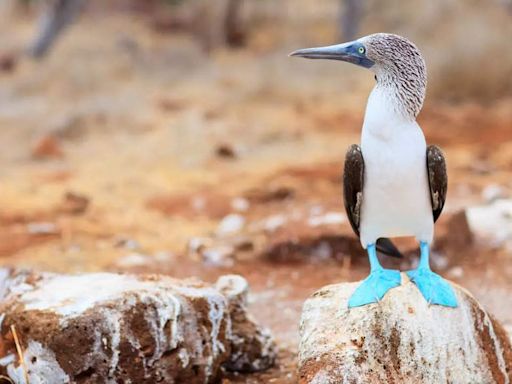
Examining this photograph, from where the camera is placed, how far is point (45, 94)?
12844mm

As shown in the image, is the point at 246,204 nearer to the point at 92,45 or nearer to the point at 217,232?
the point at 217,232

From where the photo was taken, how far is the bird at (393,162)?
346cm

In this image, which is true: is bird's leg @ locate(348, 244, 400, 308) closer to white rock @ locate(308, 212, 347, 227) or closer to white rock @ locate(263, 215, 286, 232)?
white rock @ locate(308, 212, 347, 227)

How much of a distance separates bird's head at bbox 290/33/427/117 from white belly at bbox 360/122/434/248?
13cm

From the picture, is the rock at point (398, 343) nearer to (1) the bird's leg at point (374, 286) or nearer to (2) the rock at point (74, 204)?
(1) the bird's leg at point (374, 286)

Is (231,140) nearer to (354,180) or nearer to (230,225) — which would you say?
(230,225)

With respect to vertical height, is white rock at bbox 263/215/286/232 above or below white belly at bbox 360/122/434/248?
below

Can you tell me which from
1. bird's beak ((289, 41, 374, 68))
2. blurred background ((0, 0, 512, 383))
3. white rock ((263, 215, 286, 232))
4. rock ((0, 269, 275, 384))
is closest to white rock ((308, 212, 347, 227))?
blurred background ((0, 0, 512, 383))

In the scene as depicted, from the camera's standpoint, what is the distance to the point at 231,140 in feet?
35.3

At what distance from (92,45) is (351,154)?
502 inches

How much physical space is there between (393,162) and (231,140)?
7384 mm

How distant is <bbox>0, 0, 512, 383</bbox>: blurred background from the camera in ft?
20.5

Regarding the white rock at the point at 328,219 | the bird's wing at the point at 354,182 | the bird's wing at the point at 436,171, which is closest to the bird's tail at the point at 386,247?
the bird's wing at the point at 354,182

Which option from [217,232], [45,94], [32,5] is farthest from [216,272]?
[32,5]
